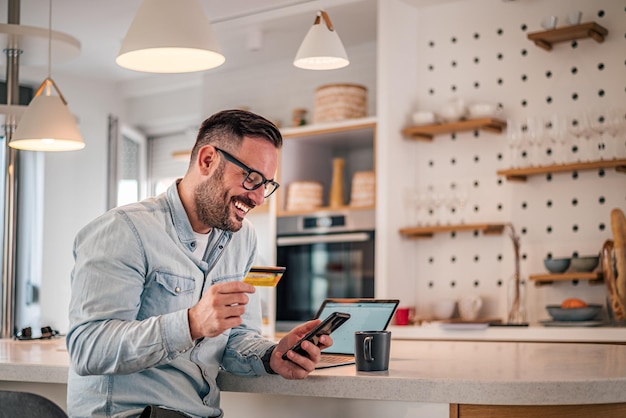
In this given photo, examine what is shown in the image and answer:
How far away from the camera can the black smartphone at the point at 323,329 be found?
1899mm

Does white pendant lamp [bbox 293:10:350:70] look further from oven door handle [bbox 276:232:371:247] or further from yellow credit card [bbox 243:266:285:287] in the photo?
yellow credit card [bbox 243:266:285:287]

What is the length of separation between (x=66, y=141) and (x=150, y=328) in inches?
85.2

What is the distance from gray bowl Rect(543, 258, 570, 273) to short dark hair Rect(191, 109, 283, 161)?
8.95ft

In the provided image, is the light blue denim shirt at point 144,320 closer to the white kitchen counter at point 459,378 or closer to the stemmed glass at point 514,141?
the white kitchen counter at point 459,378

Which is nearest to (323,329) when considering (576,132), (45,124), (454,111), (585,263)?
(45,124)

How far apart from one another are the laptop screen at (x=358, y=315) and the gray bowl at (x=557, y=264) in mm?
2391

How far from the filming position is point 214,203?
6.82 ft

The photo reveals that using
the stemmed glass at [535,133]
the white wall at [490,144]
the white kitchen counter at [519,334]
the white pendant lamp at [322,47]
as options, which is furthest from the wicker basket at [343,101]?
the white pendant lamp at [322,47]

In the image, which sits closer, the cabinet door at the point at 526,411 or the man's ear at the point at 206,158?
the cabinet door at the point at 526,411

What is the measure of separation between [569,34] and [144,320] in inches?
131

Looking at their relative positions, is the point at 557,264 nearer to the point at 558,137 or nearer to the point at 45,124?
the point at 558,137

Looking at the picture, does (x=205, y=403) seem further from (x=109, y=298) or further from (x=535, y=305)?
(x=535, y=305)

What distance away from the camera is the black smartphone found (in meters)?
1.90

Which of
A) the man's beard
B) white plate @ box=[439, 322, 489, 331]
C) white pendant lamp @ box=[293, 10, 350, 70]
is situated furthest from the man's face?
white plate @ box=[439, 322, 489, 331]
